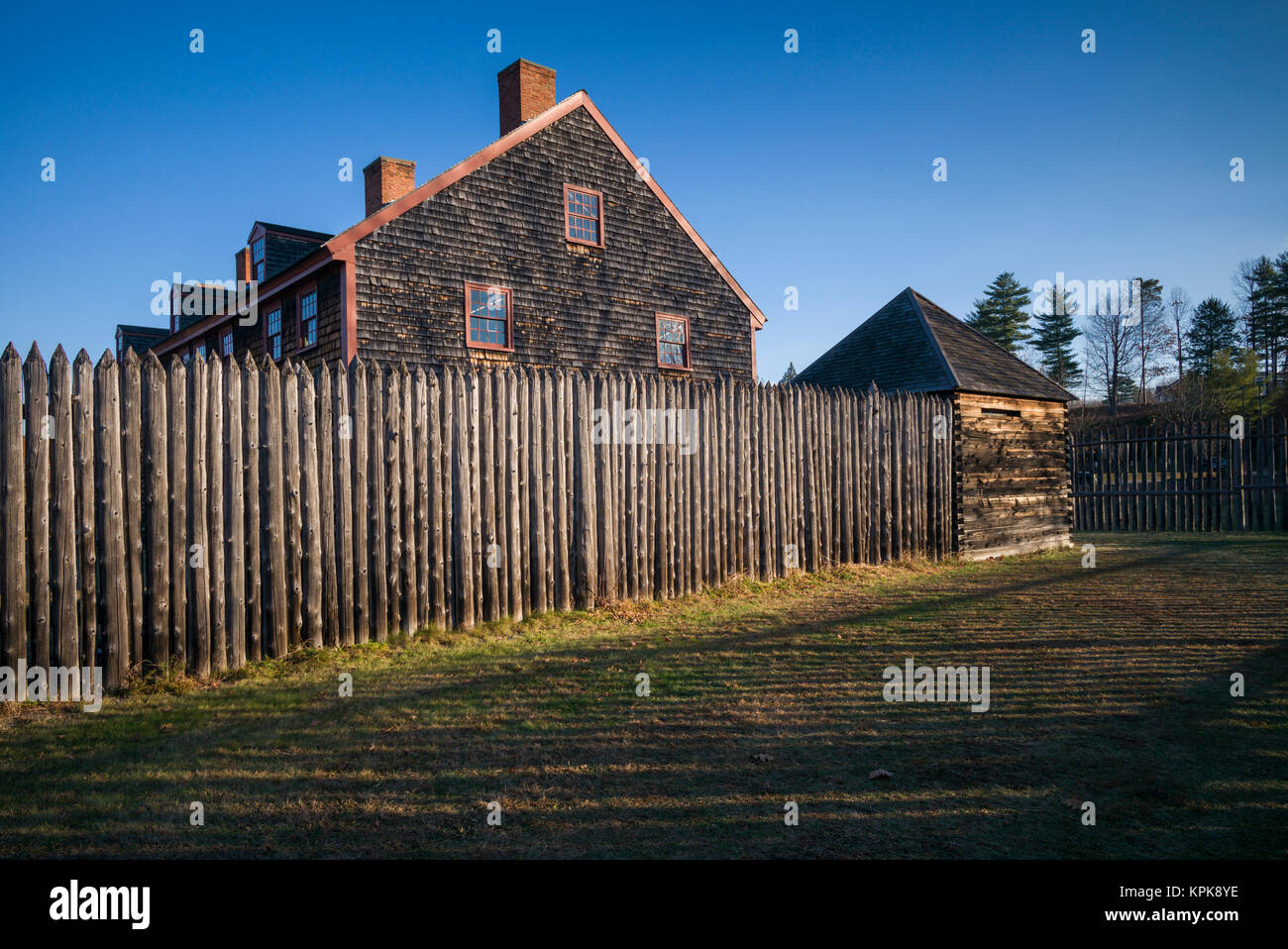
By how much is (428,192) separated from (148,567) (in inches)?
485

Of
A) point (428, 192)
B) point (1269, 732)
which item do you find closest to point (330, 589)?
point (1269, 732)

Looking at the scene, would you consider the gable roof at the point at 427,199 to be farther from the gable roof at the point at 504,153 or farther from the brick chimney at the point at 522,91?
the brick chimney at the point at 522,91

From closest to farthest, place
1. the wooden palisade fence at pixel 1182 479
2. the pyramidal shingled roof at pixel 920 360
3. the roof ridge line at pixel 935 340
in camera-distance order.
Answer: the roof ridge line at pixel 935 340 < the pyramidal shingled roof at pixel 920 360 < the wooden palisade fence at pixel 1182 479

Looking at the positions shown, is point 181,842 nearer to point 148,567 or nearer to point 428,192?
point 148,567

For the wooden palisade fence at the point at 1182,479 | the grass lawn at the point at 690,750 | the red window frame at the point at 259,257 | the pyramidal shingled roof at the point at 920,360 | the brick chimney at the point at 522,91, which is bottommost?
the grass lawn at the point at 690,750

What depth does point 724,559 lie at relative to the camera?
417 inches

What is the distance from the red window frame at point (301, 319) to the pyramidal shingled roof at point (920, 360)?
11.7 m

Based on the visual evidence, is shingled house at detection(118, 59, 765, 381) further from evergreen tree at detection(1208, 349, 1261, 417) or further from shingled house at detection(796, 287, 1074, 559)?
evergreen tree at detection(1208, 349, 1261, 417)

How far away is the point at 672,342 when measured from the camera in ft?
67.3

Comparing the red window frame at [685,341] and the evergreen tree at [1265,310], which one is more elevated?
the evergreen tree at [1265,310]

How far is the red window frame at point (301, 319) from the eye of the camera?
16.5 meters

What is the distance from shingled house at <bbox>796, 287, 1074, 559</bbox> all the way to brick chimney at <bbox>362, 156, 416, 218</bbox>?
12.3 meters

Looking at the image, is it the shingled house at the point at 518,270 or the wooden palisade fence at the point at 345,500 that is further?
the shingled house at the point at 518,270

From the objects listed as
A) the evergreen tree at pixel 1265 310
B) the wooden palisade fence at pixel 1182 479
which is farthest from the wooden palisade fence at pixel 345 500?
the evergreen tree at pixel 1265 310
